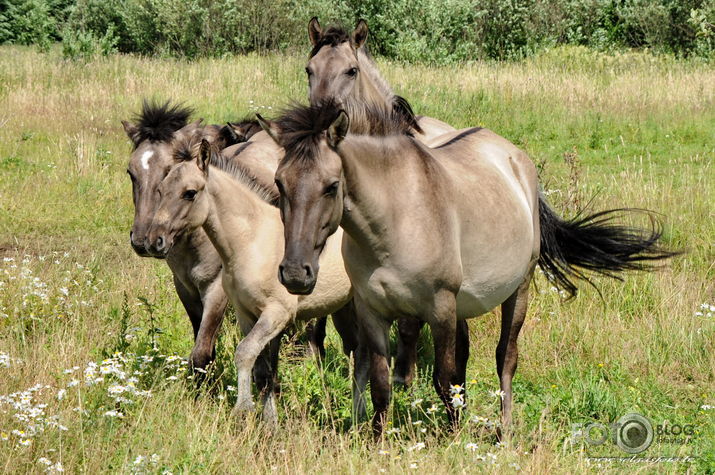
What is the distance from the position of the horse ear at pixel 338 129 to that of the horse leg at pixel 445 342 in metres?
1.04

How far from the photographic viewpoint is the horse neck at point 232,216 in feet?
17.0

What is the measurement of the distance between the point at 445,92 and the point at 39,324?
401 inches

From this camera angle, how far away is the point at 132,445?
421 centimetres

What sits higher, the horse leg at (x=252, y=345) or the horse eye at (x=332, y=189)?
the horse eye at (x=332, y=189)

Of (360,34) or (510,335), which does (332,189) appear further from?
(360,34)

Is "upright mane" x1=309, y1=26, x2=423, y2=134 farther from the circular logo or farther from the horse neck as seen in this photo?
the circular logo

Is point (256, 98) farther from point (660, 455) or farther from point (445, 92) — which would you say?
point (660, 455)

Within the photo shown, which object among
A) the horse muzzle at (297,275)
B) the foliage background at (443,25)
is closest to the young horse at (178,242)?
the horse muzzle at (297,275)

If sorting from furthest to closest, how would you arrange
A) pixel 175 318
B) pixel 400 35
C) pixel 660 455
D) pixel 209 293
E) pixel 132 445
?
pixel 400 35 < pixel 175 318 < pixel 209 293 < pixel 660 455 < pixel 132 445

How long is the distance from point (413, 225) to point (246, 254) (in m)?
1.29

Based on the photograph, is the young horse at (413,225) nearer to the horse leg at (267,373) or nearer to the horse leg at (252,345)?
the horse leg at (252,345)

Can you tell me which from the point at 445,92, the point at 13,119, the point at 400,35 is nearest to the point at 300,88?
the point at 445,92

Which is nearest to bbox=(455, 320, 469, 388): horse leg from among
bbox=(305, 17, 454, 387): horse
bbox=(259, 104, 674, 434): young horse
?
bbox=(259, 104, 674, 434): young horse

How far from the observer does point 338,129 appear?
3.96 meters
